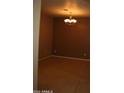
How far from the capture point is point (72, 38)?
7336 mm

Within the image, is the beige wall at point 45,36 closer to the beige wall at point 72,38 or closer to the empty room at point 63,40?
the empty room at point 63,40

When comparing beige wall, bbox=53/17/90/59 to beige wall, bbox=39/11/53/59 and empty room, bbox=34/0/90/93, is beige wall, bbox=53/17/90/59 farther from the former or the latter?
beige wall, bbox=39/11/53/59

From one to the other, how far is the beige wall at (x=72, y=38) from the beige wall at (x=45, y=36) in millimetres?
388

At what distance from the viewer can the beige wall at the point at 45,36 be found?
6.49 metres

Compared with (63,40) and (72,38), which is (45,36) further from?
(72,38)

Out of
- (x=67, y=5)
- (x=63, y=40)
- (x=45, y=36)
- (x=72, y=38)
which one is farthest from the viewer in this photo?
(x=63, y=40)

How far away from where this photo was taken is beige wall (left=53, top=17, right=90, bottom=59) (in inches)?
276

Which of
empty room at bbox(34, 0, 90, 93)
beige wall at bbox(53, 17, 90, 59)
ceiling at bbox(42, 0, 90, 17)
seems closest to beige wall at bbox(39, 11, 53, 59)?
empty room at bbox(34, 0, 90, 93)

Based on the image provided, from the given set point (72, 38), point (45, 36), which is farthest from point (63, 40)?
point (45, 36)

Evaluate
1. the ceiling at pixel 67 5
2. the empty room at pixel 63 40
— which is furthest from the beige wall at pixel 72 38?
the ceiling at pixel 67 5

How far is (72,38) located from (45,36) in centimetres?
149

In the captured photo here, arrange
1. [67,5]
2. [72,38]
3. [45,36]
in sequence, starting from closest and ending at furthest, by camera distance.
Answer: [67,5]
[45,36]
[72,38]

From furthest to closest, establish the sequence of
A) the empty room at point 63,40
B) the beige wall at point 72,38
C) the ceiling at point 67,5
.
Answer: the beige wall at point 72,38, the empty room at point 63,40, the ceiling at point 67,5
